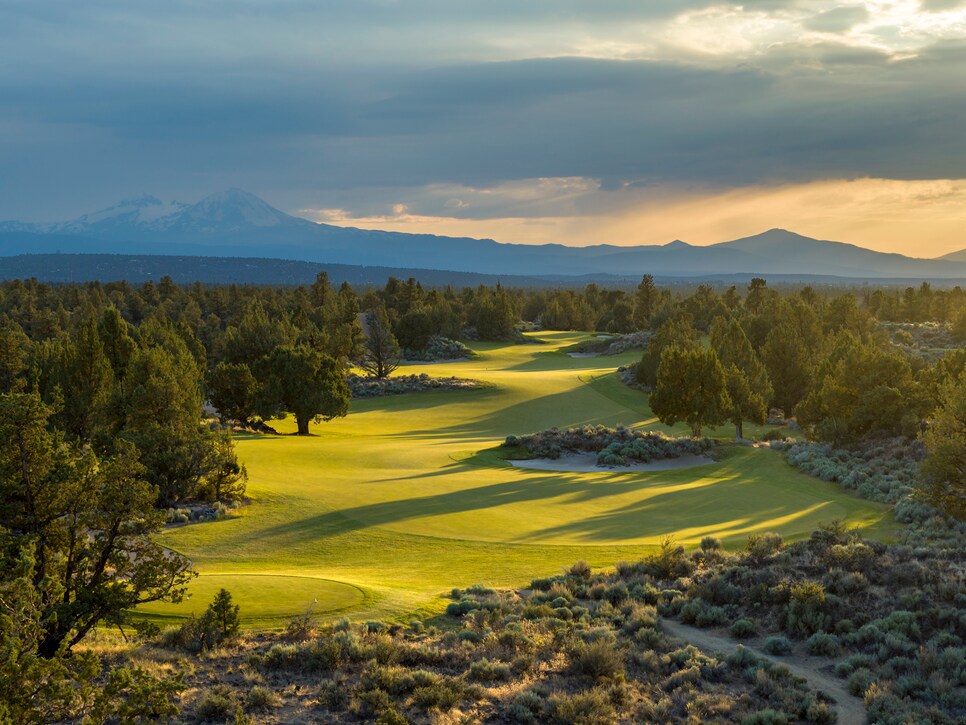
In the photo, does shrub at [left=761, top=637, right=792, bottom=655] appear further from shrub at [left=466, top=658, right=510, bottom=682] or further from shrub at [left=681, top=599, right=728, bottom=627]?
shrub at [left=466, top=658, right=510, bottom=682]

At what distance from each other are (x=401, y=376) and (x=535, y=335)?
53.1 metres

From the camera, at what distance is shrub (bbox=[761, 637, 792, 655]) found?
14953mm

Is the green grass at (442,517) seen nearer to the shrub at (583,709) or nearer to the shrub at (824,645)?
the shrub at (583,709)

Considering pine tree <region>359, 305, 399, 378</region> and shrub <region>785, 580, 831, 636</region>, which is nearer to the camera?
shrub <region>785, 580, 831, 636</region>

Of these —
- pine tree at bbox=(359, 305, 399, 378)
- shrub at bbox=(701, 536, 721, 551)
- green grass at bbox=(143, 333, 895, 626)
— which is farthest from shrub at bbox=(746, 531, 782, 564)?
pine tree at bbox=(359, 305, 399, 378)

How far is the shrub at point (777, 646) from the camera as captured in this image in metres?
15.0

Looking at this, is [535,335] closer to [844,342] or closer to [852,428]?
→ [844,342]

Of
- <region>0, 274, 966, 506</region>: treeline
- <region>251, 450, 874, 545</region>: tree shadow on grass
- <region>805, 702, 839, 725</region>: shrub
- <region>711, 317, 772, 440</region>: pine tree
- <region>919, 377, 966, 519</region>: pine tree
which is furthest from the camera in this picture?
<region>711, 317, 772, 440</region>: pine tree

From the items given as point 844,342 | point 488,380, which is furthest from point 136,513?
point 488,380

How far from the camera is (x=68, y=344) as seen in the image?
135 ft

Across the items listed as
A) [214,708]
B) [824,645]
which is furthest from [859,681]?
[214,708]

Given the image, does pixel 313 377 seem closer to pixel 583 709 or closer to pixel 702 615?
pixel 702 615

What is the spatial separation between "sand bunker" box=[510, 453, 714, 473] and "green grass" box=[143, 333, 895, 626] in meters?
1.22

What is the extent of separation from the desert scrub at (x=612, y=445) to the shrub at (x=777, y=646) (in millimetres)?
22342
